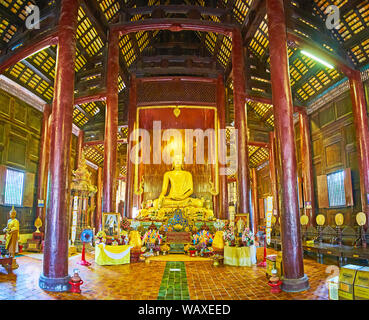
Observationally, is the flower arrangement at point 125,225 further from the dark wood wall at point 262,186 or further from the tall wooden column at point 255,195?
the tall wooden column at point 255,195

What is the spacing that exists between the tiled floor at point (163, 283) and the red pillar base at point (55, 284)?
11cm

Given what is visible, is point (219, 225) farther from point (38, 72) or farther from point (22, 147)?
point (38, 72)

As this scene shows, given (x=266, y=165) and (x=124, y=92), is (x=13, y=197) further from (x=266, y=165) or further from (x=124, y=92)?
(x=266, y=165)

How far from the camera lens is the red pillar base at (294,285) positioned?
5020 millimetres

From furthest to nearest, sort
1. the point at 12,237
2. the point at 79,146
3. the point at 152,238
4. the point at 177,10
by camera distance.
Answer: the point at 79,146, the point at 177,10, the point at 152,238, the point at 12,237

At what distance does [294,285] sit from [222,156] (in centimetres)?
944

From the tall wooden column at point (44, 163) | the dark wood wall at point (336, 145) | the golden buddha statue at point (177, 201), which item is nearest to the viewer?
the dark wood wall at point (336, 145)

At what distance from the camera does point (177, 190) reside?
44.2 feet

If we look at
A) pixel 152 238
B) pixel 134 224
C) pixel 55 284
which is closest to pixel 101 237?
pixel 152 238

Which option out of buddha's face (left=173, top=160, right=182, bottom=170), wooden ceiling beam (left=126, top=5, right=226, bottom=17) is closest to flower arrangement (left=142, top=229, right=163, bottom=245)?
buddha's face (left=173, top=160, right=182, bottom=170)

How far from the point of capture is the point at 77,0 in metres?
6.95

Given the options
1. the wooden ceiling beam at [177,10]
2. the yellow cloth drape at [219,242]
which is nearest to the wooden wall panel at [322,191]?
the yellow cloth drape at [219,242]

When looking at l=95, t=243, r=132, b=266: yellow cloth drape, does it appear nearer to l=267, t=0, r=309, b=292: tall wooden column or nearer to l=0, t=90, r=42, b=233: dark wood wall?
l=267, t=0, r=309, b=292: tall wooden column

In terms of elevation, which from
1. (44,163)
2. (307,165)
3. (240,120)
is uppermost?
(240,120)
